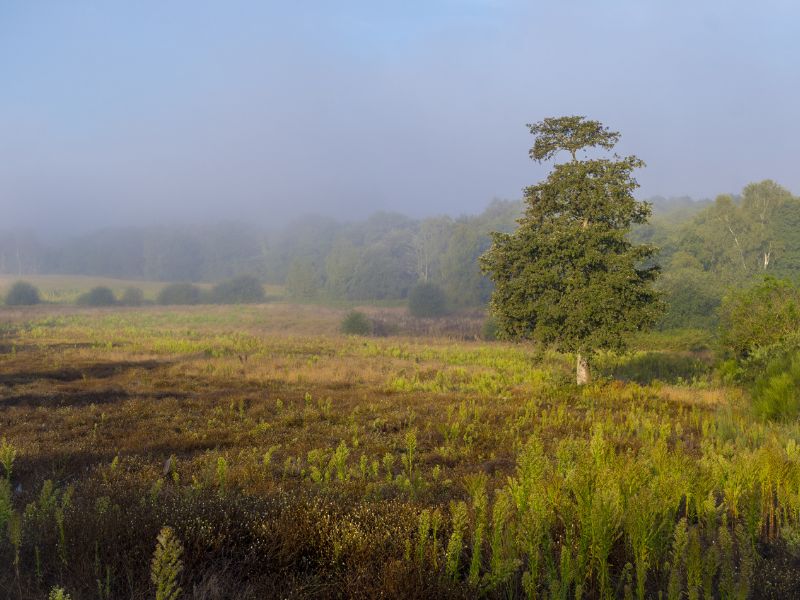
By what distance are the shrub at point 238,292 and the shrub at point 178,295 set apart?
4.70 metres

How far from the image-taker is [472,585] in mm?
3275

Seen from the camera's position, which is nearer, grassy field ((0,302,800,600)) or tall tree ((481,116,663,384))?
grassy field ((0,302,800,600))

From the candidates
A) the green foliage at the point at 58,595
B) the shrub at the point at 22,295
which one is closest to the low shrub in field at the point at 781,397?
the green foliage at the point at 58,595

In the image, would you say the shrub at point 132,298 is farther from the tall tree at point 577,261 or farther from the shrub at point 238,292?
the tall tree at point 577,261

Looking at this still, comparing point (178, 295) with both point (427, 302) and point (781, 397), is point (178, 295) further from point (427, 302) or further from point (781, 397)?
point (781, 397)

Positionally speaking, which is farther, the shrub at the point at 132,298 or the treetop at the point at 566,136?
the shrub at the point at 132,298

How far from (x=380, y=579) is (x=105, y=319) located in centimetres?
6512

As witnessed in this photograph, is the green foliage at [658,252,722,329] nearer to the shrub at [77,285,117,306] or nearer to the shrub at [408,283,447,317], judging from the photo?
the shrub at [408,283,447,317]

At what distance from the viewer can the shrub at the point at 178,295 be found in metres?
95.5

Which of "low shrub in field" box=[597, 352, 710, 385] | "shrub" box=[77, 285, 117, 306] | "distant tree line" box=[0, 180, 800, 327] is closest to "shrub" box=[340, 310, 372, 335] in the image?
"distant tree line" box=[0, 180, 800, 327]

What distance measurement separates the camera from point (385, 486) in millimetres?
6742

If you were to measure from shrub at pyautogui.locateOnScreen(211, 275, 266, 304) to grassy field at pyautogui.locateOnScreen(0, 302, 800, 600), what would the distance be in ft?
269

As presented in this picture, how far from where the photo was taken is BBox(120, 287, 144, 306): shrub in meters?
87.3

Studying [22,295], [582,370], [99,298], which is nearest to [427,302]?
[99,298]
